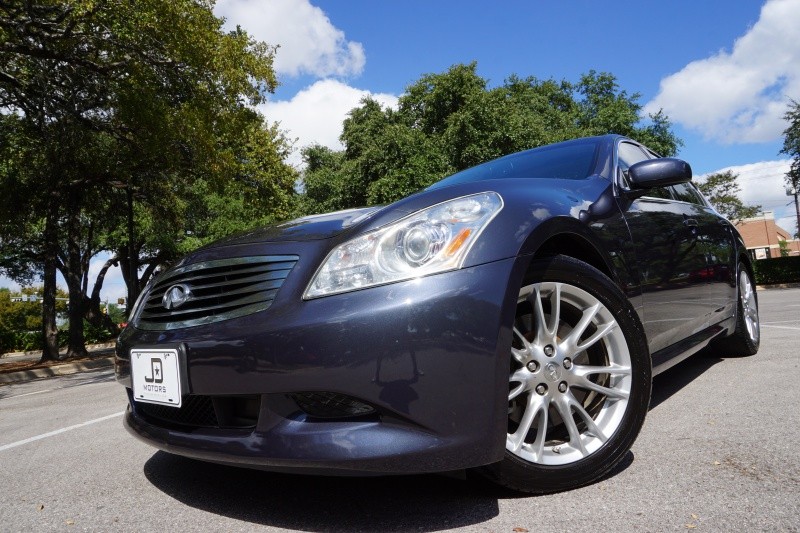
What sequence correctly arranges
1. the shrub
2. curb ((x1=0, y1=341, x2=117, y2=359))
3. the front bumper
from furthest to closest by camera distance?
the shrub, curb ((x1=0, y1=341, x2=117, y2=359)), the front bumper

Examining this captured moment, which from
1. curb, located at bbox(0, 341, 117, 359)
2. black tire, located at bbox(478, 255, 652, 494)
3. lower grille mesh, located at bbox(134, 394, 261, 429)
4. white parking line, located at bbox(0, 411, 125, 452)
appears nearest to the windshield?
black tire, located at bbox(478, 255, 652, 494)

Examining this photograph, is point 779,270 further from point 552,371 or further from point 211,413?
point 211,413

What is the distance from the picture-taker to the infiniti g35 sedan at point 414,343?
1.64 metres

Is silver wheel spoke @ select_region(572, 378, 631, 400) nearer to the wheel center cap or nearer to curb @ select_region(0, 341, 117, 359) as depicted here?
the wheel center cap

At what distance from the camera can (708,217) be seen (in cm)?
372

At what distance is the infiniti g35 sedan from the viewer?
5.40 feet

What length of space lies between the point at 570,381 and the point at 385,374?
2.35ft

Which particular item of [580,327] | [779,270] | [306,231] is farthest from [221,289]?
[779,270]

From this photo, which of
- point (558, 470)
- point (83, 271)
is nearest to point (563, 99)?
point (83, 271)

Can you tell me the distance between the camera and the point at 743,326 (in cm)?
431

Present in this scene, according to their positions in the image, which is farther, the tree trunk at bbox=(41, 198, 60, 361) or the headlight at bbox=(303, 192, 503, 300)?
the tree trunk at bbox=(41, 198, 60, 361)

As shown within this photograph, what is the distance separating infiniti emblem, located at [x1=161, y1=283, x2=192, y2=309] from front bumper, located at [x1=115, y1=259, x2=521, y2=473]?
15.2 inches

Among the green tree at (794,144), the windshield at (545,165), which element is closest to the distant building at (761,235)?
the green tree at (794,144)

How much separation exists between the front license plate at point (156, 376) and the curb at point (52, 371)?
11.7 m
